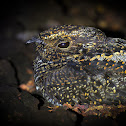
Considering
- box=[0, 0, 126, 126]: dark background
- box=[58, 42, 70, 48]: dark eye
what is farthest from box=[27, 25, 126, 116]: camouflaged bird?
box=[0, 0, 126, 126]: dark background

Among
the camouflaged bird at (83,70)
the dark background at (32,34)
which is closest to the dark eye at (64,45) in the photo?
the camouflaged bird at (83,70)

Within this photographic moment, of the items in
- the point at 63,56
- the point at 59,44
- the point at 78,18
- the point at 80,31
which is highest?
the point at 78,18

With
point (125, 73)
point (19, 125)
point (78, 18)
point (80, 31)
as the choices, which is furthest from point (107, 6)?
point (19, 125)

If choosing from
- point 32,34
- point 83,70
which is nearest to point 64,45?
point 83,70

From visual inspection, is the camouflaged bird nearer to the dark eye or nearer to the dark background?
the dark eye

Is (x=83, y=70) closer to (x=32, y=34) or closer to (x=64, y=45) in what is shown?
(x=64, y=45)

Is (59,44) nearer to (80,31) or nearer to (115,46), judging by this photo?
(80,31)
